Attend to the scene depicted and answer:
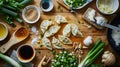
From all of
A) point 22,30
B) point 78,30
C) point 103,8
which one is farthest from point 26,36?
point 103,8

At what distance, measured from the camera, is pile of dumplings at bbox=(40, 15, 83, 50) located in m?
2.82

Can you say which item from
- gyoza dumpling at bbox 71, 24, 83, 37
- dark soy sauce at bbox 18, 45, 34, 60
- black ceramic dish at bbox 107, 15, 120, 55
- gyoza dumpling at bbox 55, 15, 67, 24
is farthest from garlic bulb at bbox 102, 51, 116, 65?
dark soy sauce at bbox 18, 45, 34, 60

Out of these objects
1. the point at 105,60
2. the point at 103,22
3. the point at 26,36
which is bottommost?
the point at 105,60

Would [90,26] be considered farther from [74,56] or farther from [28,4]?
[28,4]

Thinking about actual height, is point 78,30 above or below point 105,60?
above

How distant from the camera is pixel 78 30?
282cm

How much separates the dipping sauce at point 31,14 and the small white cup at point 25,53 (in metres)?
0.19

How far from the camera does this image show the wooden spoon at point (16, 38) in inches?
112

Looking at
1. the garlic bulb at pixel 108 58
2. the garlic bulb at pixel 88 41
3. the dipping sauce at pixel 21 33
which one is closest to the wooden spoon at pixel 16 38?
the dipping sauce at pixel 21 33

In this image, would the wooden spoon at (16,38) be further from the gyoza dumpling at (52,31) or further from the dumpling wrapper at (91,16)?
the dumpling wrapper at (91,16)

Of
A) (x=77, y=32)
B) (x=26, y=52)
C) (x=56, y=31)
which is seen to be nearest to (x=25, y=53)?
(x=26, y=52)

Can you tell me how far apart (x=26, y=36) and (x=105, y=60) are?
501 millimetres

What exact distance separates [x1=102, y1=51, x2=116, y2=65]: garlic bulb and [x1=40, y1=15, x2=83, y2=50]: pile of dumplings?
0.20 m

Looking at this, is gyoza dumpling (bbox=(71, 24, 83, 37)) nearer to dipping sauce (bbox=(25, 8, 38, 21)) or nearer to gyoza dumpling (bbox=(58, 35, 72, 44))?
gyoza dumpling (bbox=(58, 35, 72, 44))
